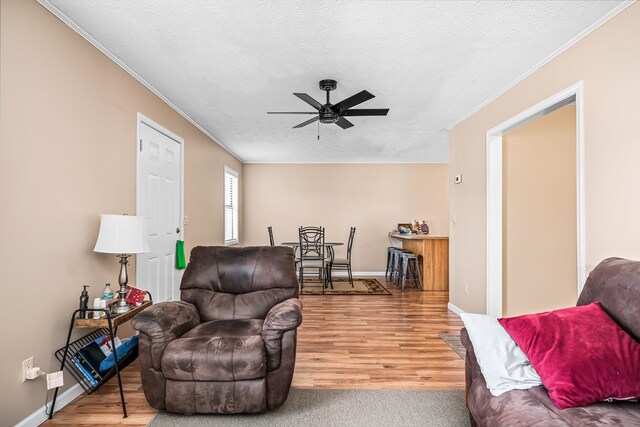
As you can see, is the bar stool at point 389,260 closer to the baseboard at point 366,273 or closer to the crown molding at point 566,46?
the baseboard at point 366,273

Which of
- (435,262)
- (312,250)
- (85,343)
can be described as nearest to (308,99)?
(85,343)

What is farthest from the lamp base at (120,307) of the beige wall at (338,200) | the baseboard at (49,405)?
the beige wall at (338,200)

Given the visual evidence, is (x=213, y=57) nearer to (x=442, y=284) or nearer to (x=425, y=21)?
(x=425, y=21)

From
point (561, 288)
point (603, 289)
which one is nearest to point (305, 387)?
point (603, 289)

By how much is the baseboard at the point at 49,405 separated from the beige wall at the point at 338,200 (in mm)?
5044

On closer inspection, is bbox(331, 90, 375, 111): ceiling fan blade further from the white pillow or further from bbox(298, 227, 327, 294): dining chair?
bbox(298, 227, 327, 294): dining chair

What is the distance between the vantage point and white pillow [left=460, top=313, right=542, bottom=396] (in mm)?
1485

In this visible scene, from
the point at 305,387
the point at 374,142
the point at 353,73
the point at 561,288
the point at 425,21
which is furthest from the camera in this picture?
the point at 374,142

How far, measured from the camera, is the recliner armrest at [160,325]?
1917 millimetres

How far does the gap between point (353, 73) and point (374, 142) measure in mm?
2652

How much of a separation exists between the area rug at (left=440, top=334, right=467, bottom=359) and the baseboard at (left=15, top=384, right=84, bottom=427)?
2.88 m

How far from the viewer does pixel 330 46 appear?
245cm

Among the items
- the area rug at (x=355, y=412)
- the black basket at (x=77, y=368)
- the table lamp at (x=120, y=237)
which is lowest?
the area rug at (x=355, y=412)

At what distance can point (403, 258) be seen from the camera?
578 cm
